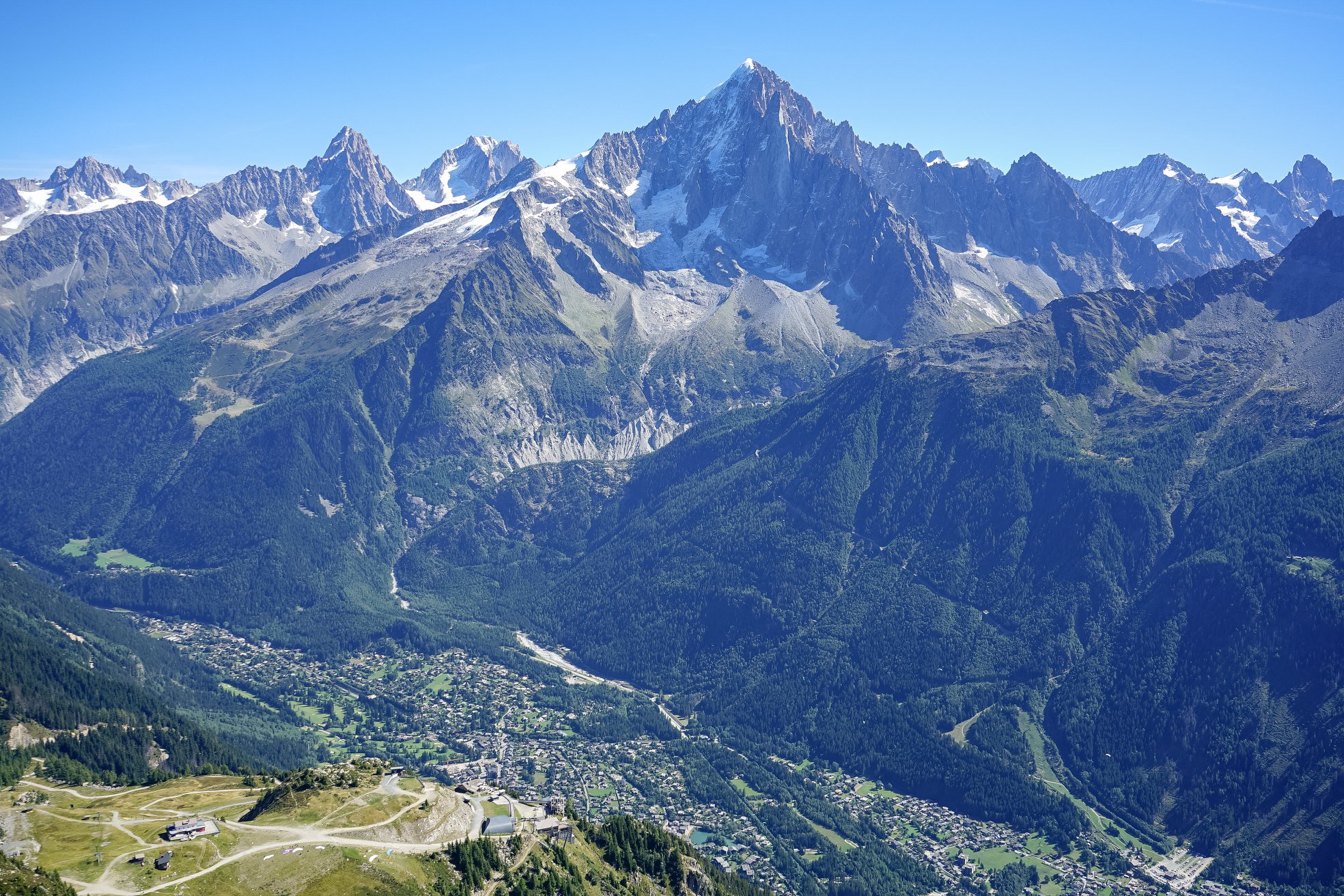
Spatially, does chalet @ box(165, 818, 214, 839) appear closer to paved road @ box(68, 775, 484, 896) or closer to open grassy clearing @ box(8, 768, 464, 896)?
open grassy clearing @ box(8, 768, 464, 896)

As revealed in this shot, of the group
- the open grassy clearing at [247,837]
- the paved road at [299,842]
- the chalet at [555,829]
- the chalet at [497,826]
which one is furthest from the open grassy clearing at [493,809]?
the paved road at [299,842]

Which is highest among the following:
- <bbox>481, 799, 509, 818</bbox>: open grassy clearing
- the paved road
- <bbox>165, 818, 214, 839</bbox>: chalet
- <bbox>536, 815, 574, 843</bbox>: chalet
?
<bbox>165, 818, 214, 839</bbox>: chalet

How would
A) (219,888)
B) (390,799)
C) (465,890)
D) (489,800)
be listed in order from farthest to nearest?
(489,800) < (390,799) < (465,890) < (219,888)

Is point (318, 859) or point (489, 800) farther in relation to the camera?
point (489, 800)

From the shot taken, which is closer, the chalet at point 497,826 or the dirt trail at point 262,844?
the dirt trail at point 262,844

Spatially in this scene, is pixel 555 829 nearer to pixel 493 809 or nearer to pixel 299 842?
pixel 493 809

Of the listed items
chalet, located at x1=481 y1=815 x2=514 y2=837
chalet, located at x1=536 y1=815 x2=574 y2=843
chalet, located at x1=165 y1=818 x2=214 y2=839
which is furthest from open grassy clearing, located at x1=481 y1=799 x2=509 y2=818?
chalet, located at x1=165 y1=818 x2=214 y2=839

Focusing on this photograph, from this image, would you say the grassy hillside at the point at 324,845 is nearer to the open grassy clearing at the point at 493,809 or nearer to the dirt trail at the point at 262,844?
the dirt trail at the point at 262,844

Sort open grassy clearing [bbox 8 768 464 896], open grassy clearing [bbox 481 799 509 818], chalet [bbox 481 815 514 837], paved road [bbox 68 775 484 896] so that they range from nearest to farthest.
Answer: open grassy clearing [bbox 8 768 464 896], paved road [bbox 68 775 484 896], chalet [bbox 481 815 514 837], open grassy clearing [bbox 481 799 509 818]

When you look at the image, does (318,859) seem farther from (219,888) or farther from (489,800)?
(489,800)

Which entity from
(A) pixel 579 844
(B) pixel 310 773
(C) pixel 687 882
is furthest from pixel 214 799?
(C) pixel 687 882

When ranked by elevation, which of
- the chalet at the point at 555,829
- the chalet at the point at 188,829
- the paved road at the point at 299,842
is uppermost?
the chalet at the point at 188,829
